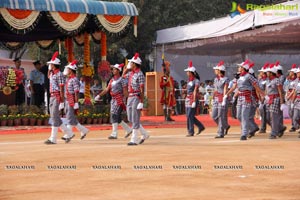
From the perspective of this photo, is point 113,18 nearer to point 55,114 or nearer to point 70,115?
point 70,115

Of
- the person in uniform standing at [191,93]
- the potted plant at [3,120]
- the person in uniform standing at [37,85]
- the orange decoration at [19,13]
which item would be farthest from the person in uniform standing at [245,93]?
the person in uniform standing at [37,85]

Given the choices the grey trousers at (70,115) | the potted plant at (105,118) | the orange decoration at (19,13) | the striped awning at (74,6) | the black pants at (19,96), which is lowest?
the potted plant at (105,118)

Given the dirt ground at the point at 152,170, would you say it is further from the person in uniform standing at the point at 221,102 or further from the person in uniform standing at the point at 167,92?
the person in uniform standing at the point at 167,92

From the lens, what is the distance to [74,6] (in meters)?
26.0

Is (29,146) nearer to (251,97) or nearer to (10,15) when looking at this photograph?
(251,97)

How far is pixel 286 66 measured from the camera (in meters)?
36.5

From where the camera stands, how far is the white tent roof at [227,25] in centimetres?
2690

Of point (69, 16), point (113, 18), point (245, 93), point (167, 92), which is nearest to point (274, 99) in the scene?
point (245, 93)

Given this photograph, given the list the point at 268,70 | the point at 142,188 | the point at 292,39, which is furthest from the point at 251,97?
the point at 292,39

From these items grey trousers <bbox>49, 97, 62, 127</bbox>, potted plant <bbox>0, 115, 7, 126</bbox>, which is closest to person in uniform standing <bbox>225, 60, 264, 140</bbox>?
grey trousers <bbox>49, 97, 62, 127</bbox>

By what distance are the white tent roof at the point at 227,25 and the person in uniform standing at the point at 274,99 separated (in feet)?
25.5

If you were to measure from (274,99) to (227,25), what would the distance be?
40.2 ft

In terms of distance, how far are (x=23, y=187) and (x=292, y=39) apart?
24293 millimetres

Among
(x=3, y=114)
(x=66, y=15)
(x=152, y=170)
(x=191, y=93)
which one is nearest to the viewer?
(x=152, y=170)
